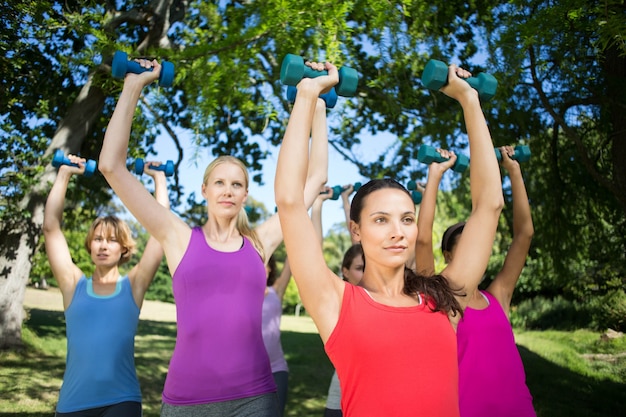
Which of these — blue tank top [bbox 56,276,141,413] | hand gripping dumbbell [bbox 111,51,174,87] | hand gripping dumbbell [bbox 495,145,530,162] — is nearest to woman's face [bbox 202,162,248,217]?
hand gripping dumbbell [bbox 111,51,174,87]

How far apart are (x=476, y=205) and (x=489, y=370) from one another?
775 mm

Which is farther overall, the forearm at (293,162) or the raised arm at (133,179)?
the raised arm at (133,179)

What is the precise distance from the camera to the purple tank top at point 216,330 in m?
2.60

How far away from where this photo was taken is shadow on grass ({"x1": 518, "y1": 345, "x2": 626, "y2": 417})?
20.6 feet

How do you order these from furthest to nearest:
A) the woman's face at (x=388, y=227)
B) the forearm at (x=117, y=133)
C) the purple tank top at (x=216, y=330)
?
the forearm at (x=117, y=133)
the purple tank top at (x=216, y=330)
the woman's face at (x=388, y=227)

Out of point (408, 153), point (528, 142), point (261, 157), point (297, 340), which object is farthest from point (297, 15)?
point (297, 340)

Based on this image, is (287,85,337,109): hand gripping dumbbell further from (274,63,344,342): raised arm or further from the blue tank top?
the blue tank top

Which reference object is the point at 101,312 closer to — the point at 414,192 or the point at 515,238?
the point at 414,192

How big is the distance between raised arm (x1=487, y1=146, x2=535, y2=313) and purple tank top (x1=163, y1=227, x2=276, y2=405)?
125cm

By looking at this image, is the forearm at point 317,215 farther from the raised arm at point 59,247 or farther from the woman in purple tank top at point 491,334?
the raised arm at point 59,247

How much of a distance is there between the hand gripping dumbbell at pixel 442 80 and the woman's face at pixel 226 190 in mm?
1213

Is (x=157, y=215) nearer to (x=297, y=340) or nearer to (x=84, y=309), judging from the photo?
(x=84, y=309)

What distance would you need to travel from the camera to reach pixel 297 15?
4078 mm

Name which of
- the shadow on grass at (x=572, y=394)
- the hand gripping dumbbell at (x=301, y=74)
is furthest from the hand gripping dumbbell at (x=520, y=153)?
the shadow on grass at (x=572, y=394)
